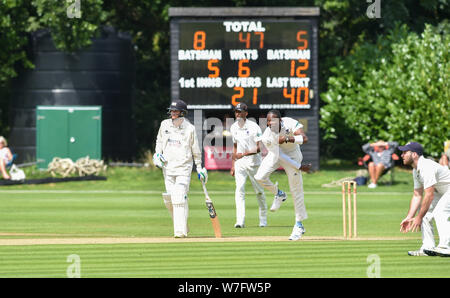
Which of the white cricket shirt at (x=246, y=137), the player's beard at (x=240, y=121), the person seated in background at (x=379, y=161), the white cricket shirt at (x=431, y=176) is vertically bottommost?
the person seated in background at (x=379, y=161)

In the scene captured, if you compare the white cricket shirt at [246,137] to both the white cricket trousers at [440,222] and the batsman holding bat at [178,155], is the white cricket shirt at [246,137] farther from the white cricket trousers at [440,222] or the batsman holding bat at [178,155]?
the white cricket trousers at [440,222]

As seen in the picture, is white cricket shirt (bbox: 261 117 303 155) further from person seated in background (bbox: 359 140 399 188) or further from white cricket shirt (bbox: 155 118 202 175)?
person seated in background (bbox: 359 140 399 188)

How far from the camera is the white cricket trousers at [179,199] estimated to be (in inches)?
623

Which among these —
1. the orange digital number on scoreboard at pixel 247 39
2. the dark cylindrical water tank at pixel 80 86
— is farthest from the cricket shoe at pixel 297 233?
the dark cylindrical water tank at pixel 80 86

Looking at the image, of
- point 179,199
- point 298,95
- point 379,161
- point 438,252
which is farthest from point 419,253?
point 298,95

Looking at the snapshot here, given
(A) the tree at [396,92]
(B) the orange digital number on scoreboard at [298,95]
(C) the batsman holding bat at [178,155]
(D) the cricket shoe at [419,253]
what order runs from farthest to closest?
(A) the tree at [396,92] → (B) the orange digital number on scoreboard at [298,95] → (C) the batsman holding bat at [178,155] → (D) the cricket shoe at [419,253]

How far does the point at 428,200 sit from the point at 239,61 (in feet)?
66.9

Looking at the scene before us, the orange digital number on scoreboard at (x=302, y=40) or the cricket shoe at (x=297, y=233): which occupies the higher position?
the orange digital number on scoreboard at (x=302, y=40)

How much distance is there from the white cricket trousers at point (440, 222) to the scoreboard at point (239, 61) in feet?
65.5

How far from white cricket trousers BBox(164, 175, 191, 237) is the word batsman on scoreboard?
1704 cm

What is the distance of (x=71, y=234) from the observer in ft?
56.0

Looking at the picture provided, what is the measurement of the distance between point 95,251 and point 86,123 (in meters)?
22.9
